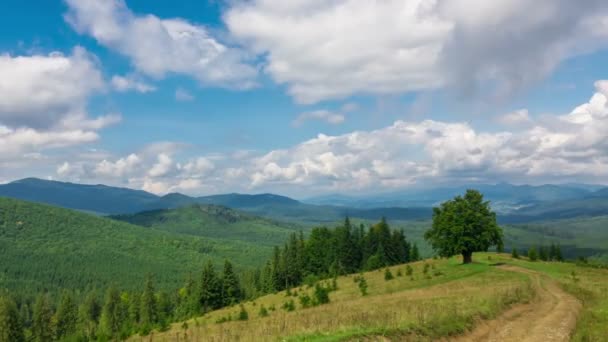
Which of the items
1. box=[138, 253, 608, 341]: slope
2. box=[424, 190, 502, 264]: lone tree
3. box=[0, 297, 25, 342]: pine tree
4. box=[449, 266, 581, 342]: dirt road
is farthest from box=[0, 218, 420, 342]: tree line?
box=[449, 266, 581, 342]: dirt road

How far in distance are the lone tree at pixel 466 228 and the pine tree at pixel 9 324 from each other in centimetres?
10600

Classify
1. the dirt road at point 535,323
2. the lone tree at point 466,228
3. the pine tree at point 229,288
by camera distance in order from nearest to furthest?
the dirt road at point 535,323
the lone tree at point 466,228
the pine tree at point 229,288

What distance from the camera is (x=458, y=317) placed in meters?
21.6

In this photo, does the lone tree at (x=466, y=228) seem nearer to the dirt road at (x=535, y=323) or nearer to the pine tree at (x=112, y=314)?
the dirt road at (x=535, y=323)

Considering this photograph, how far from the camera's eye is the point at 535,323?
22938mm

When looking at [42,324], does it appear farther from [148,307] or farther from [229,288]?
[229,288]

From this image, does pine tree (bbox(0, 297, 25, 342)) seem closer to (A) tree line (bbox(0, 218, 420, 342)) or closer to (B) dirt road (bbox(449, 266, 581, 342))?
Answer: (A) tree line (bbox(0, 218, 420, 342))

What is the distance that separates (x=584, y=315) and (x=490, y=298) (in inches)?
213

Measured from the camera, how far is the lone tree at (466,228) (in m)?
55.9

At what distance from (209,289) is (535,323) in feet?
250

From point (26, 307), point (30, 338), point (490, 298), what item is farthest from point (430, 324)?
point (26, 307)

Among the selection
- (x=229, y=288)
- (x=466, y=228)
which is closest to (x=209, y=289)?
(x=229, y=288)

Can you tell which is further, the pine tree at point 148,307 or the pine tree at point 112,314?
the pine tree at point 112,314

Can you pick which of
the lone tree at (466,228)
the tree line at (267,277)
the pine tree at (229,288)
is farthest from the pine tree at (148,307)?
the lone tree at (466,228)
